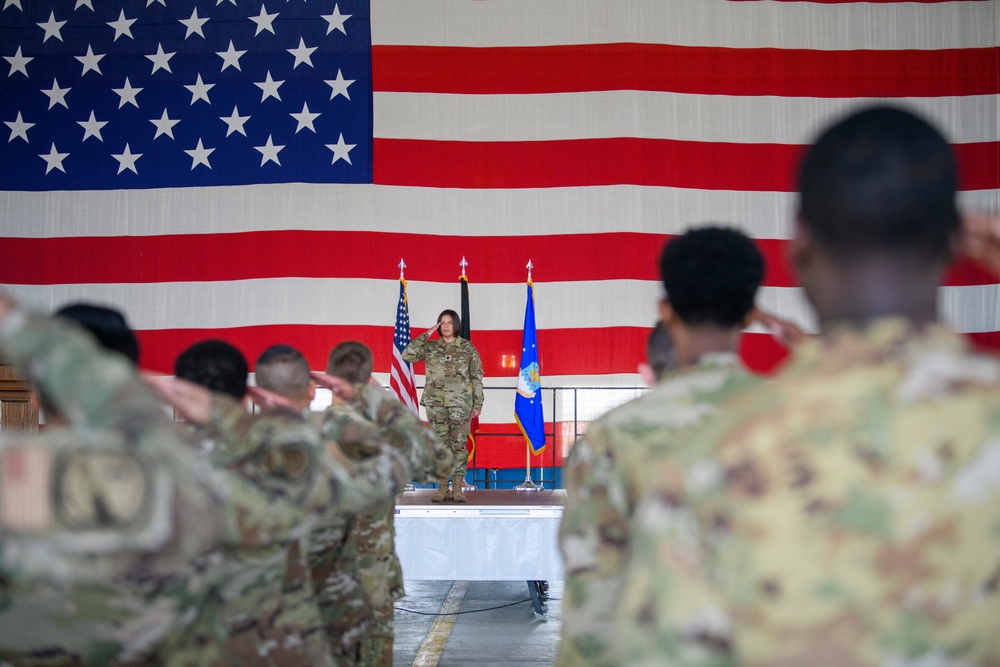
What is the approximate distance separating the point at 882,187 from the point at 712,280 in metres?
0.64

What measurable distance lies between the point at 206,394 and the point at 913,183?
1.08 m

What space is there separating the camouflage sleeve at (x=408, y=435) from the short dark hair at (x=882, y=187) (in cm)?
160

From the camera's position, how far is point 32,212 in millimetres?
8125

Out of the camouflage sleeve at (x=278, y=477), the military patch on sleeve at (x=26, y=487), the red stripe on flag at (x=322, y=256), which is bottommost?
the camouflage sleeve at (x=278, y=477)

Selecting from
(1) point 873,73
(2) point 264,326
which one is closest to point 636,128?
(1) point 873,73

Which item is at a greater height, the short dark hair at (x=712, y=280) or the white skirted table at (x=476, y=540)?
the short dark hair at (x=712, y=280)

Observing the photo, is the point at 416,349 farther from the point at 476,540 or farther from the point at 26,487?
the point at 26,487

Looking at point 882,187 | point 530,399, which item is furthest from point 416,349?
point 882,187

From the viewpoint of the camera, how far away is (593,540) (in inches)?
50.3

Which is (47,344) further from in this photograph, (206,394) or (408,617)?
(408,617)

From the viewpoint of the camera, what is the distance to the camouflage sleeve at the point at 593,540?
1.27 metres

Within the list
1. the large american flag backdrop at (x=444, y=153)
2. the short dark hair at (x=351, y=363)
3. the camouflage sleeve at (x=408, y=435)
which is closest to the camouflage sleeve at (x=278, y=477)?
the camouflage sleeve at (x=408, y=435)

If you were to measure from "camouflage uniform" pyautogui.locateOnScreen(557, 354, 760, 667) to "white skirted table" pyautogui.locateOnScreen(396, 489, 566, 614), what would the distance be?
146 inches

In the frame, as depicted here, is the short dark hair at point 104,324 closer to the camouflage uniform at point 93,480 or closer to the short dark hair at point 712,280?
the camouflage uniform at point 93,480
